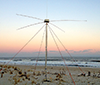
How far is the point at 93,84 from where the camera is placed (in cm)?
738

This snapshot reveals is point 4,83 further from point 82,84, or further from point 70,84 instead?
point 82,84

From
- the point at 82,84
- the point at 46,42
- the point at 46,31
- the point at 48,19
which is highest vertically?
the point at 48,19

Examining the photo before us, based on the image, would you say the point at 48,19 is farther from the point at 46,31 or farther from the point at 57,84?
the point at 57,84

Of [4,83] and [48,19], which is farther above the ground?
[48,19]

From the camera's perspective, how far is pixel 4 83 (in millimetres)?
6938

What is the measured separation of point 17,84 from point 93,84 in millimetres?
4802

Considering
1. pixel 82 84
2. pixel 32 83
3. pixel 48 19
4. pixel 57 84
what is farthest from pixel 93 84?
pixel 48 19

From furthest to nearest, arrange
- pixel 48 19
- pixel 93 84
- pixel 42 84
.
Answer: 1. pixel 93 84
2. pixel 42 84
3. pixel 48 19

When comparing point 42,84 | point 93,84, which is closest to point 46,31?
point 42,84

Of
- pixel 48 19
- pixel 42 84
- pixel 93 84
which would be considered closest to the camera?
pixel 48 19

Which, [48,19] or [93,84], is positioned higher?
[48,19]

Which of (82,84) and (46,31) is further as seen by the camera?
(82,84)

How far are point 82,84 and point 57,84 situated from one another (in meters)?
1.66

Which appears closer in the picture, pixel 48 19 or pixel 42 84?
pixel 48 19
